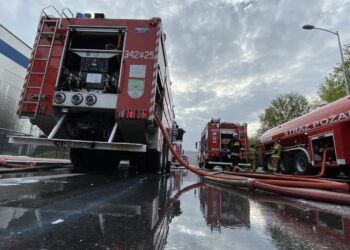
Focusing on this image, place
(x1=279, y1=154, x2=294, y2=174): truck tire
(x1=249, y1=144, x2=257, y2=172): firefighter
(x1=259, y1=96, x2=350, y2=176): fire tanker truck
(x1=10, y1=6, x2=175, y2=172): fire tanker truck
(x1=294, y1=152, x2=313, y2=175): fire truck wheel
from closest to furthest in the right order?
1. (x1=10, y1=6, x2=175, y2=172): fire tanker truck
2. (x1=259, y1=96, x2=350, y2=176): fire tanker truck
3. (x1=294, y1=152, x2=313, y2=175): fire truck wheel
4. (x1=279, y1=154, x2=294, y2=174): truck tire
5. (x1=249, y1=144, x2=257, y2=172): firefighter

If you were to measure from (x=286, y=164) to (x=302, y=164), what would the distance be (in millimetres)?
1374

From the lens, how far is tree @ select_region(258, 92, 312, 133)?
1516 inches

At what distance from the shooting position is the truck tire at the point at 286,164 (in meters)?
10.6

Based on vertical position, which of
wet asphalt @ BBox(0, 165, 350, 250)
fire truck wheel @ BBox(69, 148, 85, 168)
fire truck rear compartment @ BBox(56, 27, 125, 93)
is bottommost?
wet asphalt @ BBox(0, 165, 350, 250)

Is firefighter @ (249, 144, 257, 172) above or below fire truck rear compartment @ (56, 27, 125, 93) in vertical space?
below

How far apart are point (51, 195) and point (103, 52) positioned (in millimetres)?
3921

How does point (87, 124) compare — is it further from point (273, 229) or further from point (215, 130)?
point (215, 130)

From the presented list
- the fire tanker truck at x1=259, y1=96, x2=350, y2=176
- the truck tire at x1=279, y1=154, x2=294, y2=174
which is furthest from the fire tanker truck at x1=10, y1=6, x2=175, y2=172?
the truck tire at x1=279, y1=154, x2=294, y2=174

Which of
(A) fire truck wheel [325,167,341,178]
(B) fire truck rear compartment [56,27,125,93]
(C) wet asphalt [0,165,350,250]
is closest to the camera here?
(C) wet asphalt [0,165,350,250]

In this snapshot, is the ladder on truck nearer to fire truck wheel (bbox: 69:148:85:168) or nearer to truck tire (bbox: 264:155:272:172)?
fire truck wheel (bbox: 69:148:85:168)

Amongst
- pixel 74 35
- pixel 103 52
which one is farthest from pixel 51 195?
pixel 74 35

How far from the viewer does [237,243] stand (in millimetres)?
1894

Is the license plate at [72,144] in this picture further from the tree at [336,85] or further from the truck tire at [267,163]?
the tree at [336,85]

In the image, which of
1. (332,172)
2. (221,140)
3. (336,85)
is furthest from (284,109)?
(332,172)
